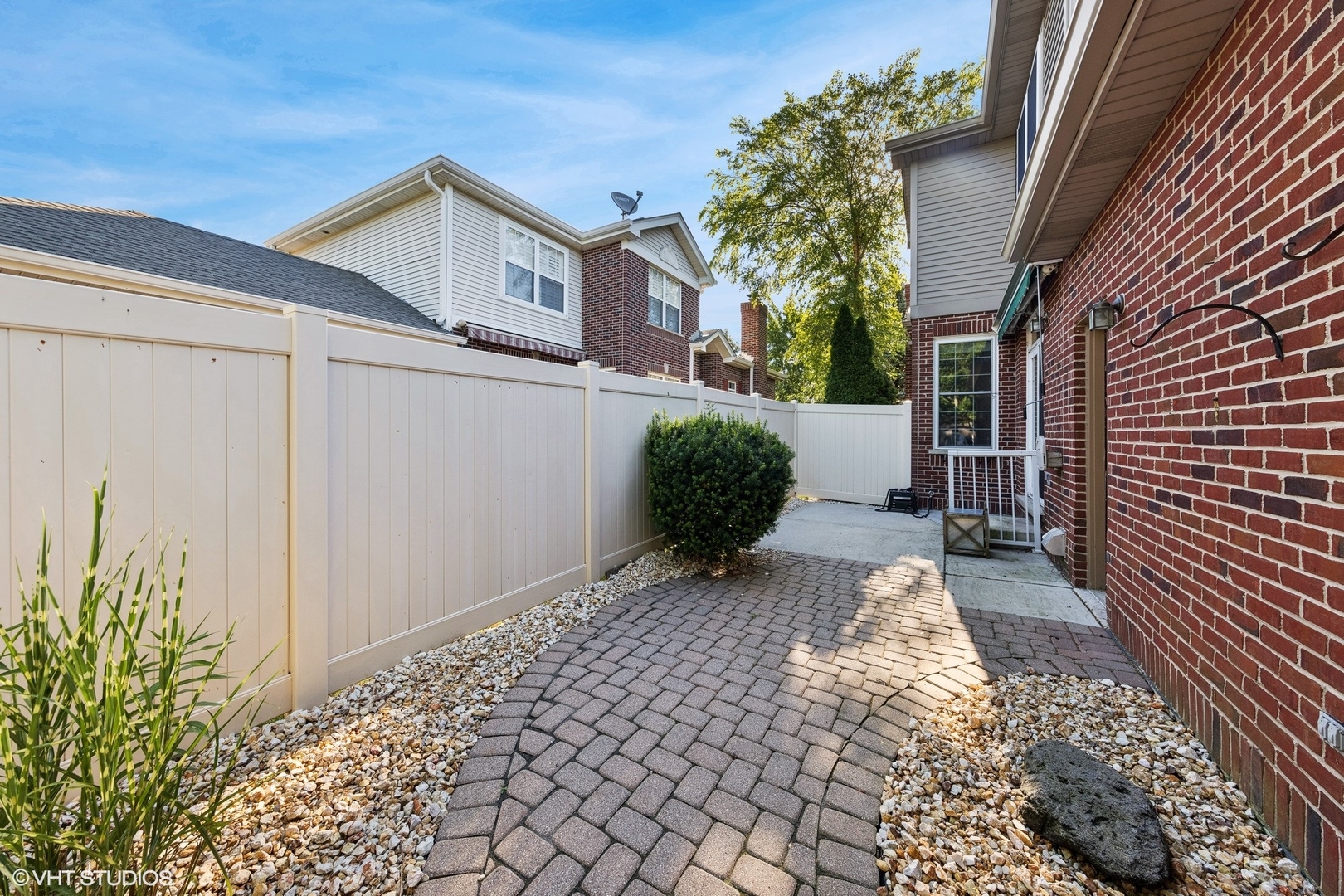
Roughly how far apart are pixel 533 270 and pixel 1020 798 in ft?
37.4

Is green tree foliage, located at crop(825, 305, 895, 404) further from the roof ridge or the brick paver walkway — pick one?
the roof ridge

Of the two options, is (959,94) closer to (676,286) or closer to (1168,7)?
(676,286)

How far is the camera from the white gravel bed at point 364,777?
4.96 ft

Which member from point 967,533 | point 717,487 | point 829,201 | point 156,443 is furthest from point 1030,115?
point 829,201

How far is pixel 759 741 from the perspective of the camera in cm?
222

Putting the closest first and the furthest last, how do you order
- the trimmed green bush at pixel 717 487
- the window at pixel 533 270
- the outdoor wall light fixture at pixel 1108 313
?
1. the outdoor wall light fixture at pixel 1108 313
2. the trimmed green bush at pixel 717 487
3. the window at pixel 533 270

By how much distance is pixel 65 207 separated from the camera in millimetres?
7020

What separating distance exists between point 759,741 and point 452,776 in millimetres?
1295

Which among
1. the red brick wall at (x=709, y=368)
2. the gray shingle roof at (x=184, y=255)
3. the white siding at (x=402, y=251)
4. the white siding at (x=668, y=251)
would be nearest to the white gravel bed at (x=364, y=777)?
the gray shingle roof at (x=184, y=255)

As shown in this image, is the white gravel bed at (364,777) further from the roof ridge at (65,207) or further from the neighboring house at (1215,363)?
the roof ridge at (65,207)

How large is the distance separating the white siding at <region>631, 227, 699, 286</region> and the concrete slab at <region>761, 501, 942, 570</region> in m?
7.89

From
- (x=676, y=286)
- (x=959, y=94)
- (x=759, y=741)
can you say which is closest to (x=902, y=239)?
(x=959, y=94)

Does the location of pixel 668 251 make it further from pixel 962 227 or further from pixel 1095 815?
pixel 1095 815

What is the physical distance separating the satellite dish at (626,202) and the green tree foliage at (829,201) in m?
3.51
